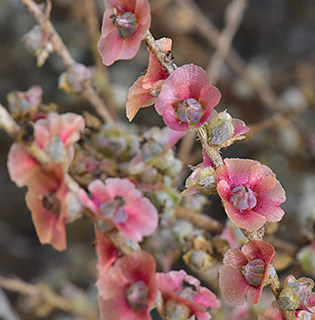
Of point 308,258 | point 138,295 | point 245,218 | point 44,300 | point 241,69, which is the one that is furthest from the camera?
point 241,69

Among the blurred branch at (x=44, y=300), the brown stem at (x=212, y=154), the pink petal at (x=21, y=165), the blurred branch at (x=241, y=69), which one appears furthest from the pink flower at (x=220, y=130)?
the blurred branch at (x=241, y=69)

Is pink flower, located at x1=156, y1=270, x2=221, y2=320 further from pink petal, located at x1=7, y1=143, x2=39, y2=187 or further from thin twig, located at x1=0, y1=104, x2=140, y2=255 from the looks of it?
pink petal, located at x1=7, y1=143, x2=39, y2=187

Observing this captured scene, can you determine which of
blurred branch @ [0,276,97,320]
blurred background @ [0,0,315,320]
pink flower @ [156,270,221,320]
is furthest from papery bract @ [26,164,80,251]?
blurred background @ [0,0,315,320]

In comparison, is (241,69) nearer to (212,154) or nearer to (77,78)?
(77,78)

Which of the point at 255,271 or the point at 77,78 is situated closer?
the point at 255,271

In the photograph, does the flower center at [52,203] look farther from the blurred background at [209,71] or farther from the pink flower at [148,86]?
the blurred background at [209,71]

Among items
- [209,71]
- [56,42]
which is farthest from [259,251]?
[209,71]

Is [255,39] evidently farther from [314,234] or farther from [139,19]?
[139,19]
